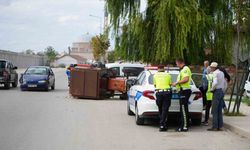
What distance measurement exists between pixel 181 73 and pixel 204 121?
2536 mm

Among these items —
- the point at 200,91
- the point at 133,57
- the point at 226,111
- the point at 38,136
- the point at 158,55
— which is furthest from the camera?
the point at 133,57

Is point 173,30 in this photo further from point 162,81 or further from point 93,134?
point 93,134

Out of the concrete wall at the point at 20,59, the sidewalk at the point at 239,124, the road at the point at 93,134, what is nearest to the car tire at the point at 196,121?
the road at the point at 93,134

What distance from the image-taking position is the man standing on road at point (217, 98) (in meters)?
12.7

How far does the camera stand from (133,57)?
2650 centimetres

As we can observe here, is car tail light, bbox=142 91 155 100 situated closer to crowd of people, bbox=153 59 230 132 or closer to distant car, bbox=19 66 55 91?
crowd of people, bbox=153 59 230 132

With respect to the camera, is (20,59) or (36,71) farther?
(20,59)

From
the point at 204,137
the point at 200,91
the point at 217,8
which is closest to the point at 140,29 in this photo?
the point at 217,8

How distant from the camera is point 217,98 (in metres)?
12.8

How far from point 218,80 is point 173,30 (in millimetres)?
11778

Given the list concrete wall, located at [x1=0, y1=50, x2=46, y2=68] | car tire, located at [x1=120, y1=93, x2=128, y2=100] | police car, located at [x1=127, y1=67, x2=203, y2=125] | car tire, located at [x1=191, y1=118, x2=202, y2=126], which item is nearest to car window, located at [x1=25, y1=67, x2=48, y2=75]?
car tire, located at [x1=120, y1=93, x2=128, y2=100]

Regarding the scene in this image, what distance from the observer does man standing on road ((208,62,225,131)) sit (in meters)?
12.7

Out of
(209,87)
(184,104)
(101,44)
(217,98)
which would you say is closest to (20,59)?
(101,44)

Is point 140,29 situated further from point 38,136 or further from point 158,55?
point 38,136
